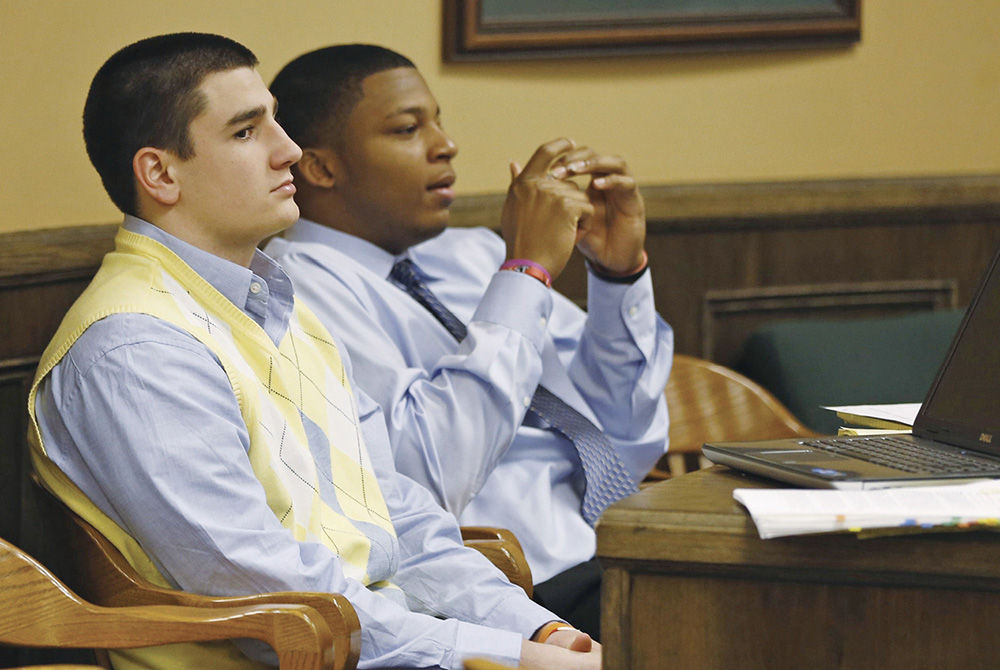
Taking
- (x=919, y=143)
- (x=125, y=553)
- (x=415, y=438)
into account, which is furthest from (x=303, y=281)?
(x=919, y=143)

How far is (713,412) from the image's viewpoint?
8.80 ft

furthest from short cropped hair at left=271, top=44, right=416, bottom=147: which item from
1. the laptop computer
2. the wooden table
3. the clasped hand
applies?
the wooden table

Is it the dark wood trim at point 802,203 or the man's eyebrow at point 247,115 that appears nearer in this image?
the man's eyebrow at point 247,115

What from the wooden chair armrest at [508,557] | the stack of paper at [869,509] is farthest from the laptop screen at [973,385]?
the wooden chair armrest at [508,557]

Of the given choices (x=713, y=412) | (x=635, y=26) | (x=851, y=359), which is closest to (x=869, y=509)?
(x=713, y=412)

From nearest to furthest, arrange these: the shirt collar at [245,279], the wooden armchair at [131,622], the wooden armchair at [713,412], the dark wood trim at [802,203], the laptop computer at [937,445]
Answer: the laptop computer at [937,445]
the wooden armchair at [131,622]
the shirt collar at [245,279]
the wooden armchair at [713,412]
the dark wood trim at [802,203]

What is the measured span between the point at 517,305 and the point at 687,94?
135 centimetres

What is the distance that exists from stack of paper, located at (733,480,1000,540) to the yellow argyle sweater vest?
2.00ft

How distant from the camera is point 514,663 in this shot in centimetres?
157

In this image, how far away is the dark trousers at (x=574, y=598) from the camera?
2068 mm

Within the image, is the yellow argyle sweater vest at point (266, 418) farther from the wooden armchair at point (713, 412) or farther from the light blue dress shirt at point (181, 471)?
the wooden armchair at point (713, 412)

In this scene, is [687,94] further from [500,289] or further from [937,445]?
[937,445]

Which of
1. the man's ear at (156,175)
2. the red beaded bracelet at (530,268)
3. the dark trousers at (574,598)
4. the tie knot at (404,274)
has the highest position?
the man's ear at (156,175)

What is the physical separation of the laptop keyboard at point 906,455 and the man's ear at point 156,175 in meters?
0.81
